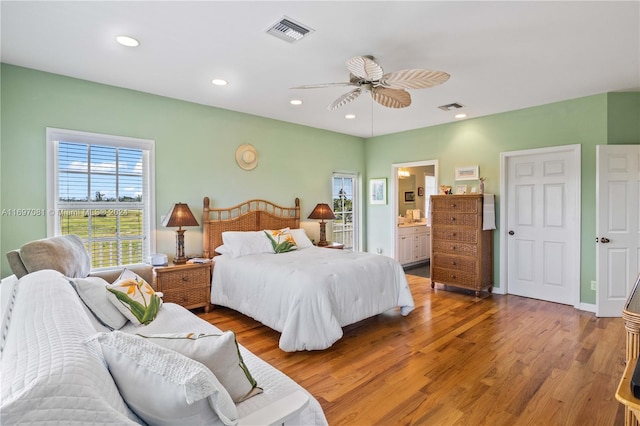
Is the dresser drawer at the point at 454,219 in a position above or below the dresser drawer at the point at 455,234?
above

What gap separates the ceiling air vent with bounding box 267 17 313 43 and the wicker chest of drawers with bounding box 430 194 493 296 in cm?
326

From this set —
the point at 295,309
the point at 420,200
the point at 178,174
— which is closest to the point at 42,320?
the point at 295,309

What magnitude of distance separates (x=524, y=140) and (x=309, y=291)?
12.2 ft

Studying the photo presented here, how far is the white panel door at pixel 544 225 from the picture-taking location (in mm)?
4156

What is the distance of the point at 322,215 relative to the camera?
17.4 feet

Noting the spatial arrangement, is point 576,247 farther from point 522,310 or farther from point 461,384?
point 461,384

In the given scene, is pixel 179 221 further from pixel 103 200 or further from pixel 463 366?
pixel 463 366

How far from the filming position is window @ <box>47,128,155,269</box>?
3305mm

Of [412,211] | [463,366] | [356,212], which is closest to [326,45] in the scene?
[463,366]

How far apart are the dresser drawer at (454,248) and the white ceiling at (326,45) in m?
A: 2.02

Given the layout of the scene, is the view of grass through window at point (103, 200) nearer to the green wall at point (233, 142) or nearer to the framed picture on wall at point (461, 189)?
the green wall at point (233, 142)

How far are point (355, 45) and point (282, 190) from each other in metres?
2.87

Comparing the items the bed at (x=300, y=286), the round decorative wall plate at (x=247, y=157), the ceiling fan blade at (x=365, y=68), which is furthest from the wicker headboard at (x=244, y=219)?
the ceiling fan blade at (x=365, y=68)

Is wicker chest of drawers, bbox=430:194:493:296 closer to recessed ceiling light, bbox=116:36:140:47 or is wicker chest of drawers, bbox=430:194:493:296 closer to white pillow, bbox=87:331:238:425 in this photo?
recessed ceiling light, bbox=116:36:140:47
